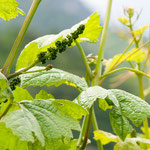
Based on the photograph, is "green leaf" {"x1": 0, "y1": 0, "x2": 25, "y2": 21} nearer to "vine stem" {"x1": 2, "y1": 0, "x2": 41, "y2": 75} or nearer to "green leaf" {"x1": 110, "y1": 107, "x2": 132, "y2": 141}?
"vine stem" {"x1": 2, "y1": 0, "x2": 41, "y2": 75}

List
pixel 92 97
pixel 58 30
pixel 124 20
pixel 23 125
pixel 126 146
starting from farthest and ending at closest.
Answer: pixel 58 30 → pixel 124 20 → pixel 126 146 → pixel 92 97 → pixel 23 125

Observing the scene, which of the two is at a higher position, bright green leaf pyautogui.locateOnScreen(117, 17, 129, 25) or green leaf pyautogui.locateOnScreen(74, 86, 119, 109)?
bright green leaf pyautogui.locateOnScreen(117, 17, 129, 25)

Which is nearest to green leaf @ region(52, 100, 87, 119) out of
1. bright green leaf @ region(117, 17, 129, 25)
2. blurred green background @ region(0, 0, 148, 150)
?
bright green leaf @ region(117, 17, 129, 25)

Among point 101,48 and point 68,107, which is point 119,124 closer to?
point 68,107

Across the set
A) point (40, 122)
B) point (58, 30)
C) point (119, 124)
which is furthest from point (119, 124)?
point (58, 30)

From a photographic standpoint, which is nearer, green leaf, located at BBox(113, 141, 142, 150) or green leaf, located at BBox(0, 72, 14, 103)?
green leaf, located at BBox(0, 72, 14, 103)

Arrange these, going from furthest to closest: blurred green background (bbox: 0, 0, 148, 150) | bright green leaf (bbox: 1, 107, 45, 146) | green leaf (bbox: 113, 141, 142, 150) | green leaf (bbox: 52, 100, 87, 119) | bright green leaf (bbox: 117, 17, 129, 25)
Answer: blurred green background (bbox: 0, 0, 148, 150) < bright green leaf (bbox: 117, 17, 129, 25) < green leaf (bbox: 113, 141, 142, 150) < green leaf (bbox: 52, 100, 87, 119) < bright green leaf (bbox: 1, 107, 45, 146)

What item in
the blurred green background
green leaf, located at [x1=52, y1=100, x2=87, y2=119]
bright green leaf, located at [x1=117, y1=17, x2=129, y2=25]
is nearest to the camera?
green leaf, located at [x1=52, y1=100, x2=87, y2=119]
